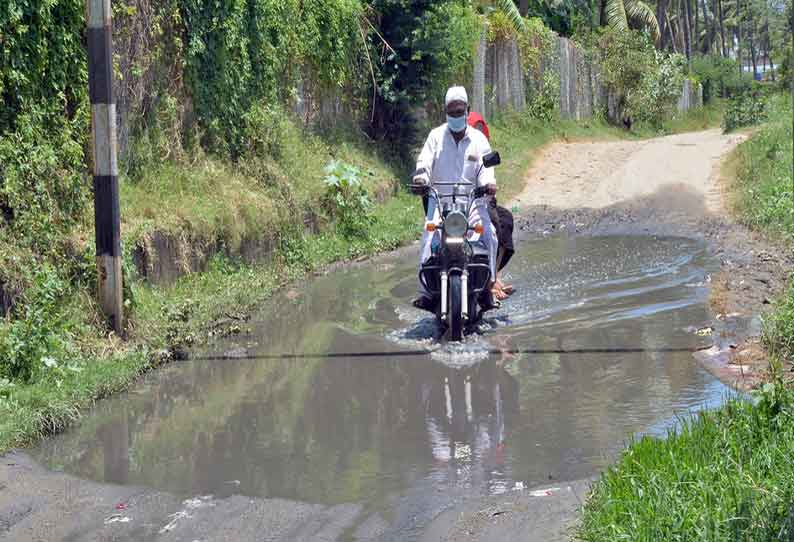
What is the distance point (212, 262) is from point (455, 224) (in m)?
3.58

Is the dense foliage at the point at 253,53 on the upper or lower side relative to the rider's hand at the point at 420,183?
upper

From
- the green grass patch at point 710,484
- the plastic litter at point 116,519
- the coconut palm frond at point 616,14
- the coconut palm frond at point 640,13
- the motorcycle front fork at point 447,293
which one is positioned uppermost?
the coconut palm frond at point 640,13

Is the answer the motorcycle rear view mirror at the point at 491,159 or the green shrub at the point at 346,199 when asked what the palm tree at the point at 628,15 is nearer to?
the green shrub at the point at 346,199

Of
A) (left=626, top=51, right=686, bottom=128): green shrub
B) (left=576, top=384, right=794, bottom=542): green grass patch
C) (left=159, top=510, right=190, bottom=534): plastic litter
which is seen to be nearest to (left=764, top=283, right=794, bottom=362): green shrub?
(left=576, top=384, right=794, bottom=542): green grass patch

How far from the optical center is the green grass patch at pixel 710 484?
4418 millimetres

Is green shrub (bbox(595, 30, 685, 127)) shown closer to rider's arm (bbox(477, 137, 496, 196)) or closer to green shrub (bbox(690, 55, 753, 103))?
green shrub (bbox(690, 55, 753, 103))

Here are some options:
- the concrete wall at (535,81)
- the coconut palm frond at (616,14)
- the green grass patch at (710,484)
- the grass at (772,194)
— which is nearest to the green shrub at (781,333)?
the grass at (772,194)

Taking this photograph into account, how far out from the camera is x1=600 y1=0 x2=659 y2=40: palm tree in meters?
40.9

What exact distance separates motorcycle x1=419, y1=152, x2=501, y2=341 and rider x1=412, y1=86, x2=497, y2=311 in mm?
86

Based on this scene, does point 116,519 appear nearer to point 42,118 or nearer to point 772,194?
point 42,118

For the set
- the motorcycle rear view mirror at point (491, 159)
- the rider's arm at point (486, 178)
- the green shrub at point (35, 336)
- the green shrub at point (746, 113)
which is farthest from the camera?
the green shrub at point (746, 113)

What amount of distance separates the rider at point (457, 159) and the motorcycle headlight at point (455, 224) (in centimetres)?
50

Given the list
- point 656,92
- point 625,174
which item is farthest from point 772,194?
point 656,92

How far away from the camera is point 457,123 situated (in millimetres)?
10273
